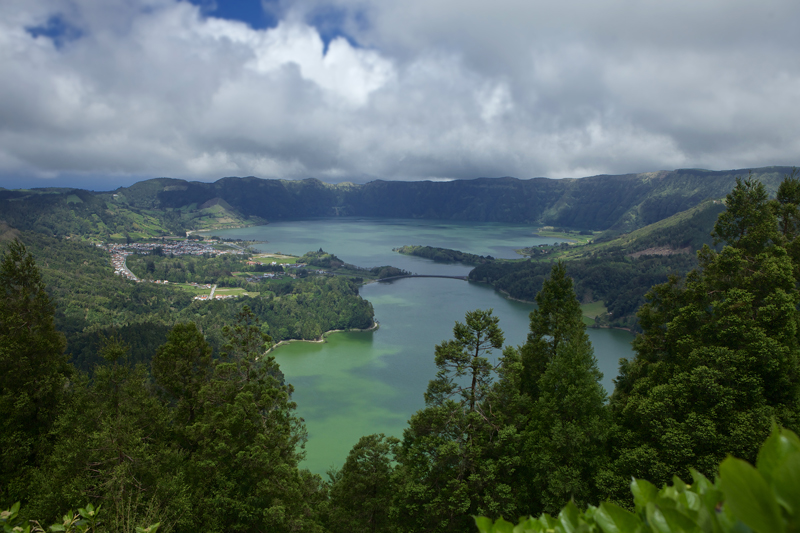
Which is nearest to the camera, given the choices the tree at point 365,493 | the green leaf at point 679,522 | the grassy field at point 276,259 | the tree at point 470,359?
the green leaf at point 679,522

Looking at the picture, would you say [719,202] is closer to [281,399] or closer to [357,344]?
[357,344]

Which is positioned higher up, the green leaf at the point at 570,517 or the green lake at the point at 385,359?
the green leaf at the point at 570,517

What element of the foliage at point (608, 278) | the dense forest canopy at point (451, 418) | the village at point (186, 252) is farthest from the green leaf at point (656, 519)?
the village at point (186, 252)

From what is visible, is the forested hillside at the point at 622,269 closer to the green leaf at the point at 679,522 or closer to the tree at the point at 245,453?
the tree at the point at 245,453

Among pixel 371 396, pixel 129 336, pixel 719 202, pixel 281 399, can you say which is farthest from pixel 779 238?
pixel 719 202

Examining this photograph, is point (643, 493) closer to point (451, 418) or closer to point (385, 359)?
point (451, 418)

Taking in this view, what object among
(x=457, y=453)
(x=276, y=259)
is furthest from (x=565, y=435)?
(x=276, y=259)
